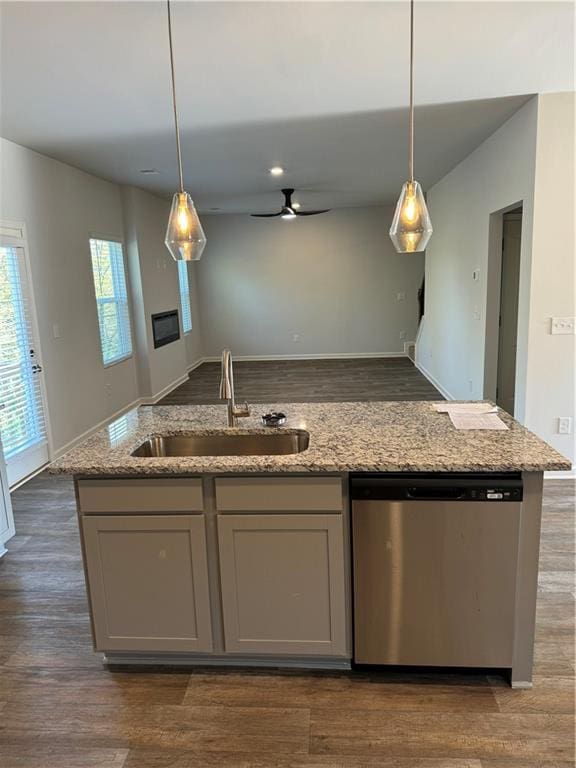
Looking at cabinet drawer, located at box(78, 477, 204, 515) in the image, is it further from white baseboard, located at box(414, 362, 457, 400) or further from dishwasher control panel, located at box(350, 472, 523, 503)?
white baseboard, located at box(414, 362, 457, 400)

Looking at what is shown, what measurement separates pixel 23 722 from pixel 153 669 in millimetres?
496

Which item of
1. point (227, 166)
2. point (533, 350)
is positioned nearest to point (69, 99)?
point (227, 166)

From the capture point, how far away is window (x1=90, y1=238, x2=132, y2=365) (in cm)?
579

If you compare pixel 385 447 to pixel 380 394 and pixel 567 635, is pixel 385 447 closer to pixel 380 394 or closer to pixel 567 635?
pixel 567 635

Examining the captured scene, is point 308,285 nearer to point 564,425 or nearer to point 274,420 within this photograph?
point 564,425

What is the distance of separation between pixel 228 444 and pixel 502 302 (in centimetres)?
355

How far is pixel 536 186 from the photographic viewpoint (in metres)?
3.59

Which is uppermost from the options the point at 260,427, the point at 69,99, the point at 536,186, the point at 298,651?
the point at 69,99

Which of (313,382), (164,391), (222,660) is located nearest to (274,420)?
(222,660)

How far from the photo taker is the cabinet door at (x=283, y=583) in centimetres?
197

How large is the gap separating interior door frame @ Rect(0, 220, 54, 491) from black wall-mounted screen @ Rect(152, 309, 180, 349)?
8.03ft

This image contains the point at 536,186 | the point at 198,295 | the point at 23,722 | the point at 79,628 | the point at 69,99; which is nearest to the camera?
the point at 23,722

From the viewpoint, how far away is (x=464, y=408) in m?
2.48

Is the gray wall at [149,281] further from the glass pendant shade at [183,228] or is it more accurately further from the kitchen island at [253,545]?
the kitchen island at [253,545]
